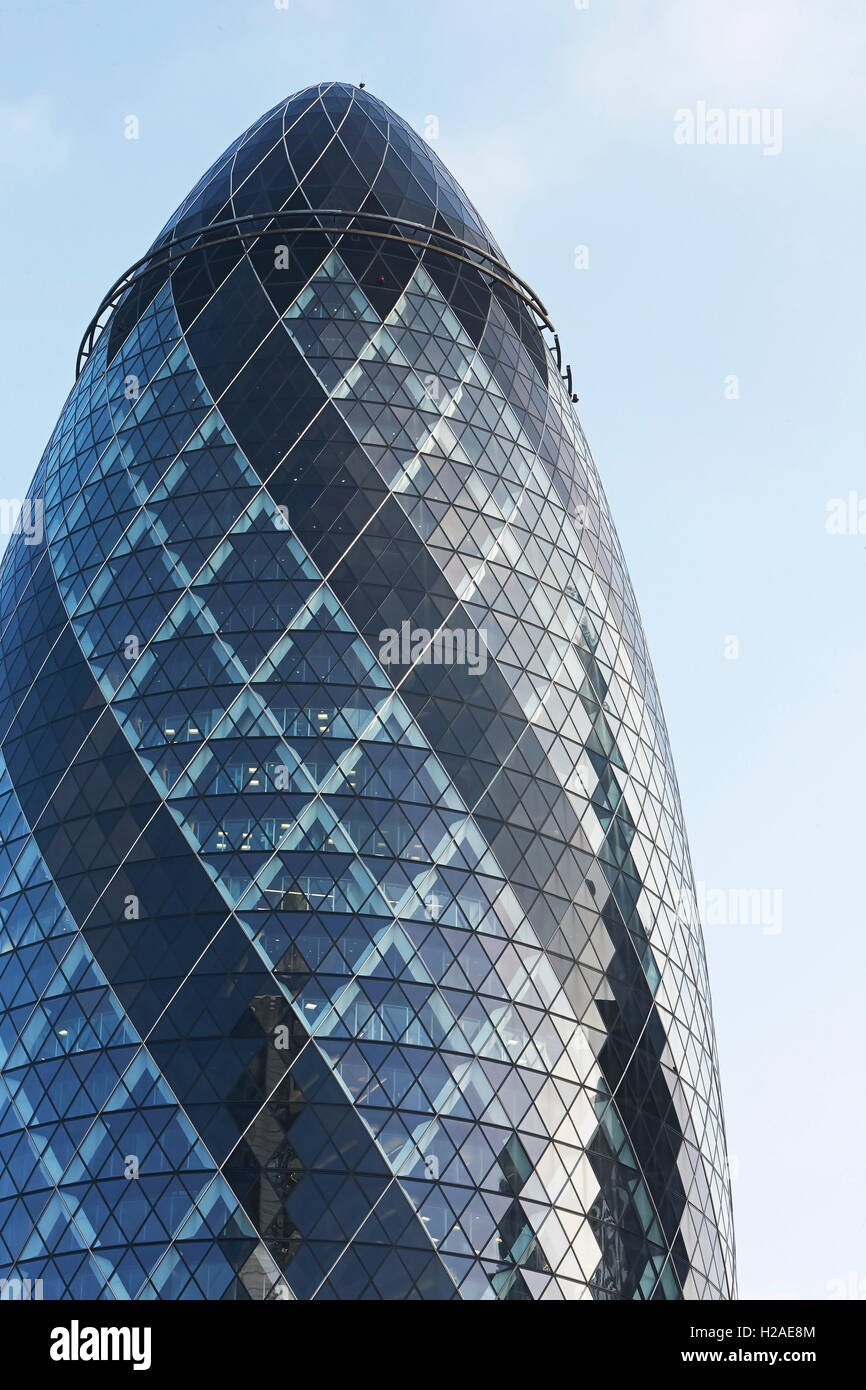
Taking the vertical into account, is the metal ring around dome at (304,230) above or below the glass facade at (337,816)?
above

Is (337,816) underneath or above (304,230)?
underneath

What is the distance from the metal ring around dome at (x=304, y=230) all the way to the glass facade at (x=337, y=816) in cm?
16

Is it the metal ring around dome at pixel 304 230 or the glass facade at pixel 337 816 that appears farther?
the metal ring around dome at pixel 304 230

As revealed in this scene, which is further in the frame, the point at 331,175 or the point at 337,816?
the point at 331,175

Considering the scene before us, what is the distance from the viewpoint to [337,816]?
52.6 metres

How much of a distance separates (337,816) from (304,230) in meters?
23.2

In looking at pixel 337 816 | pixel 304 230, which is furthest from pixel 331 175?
pixel 337 816

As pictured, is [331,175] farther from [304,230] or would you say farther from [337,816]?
[337,816]

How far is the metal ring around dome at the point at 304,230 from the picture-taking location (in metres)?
63.7

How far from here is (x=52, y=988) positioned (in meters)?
52.4

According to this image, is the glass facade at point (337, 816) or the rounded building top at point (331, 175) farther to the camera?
the rounded building top at point (331, 175)
